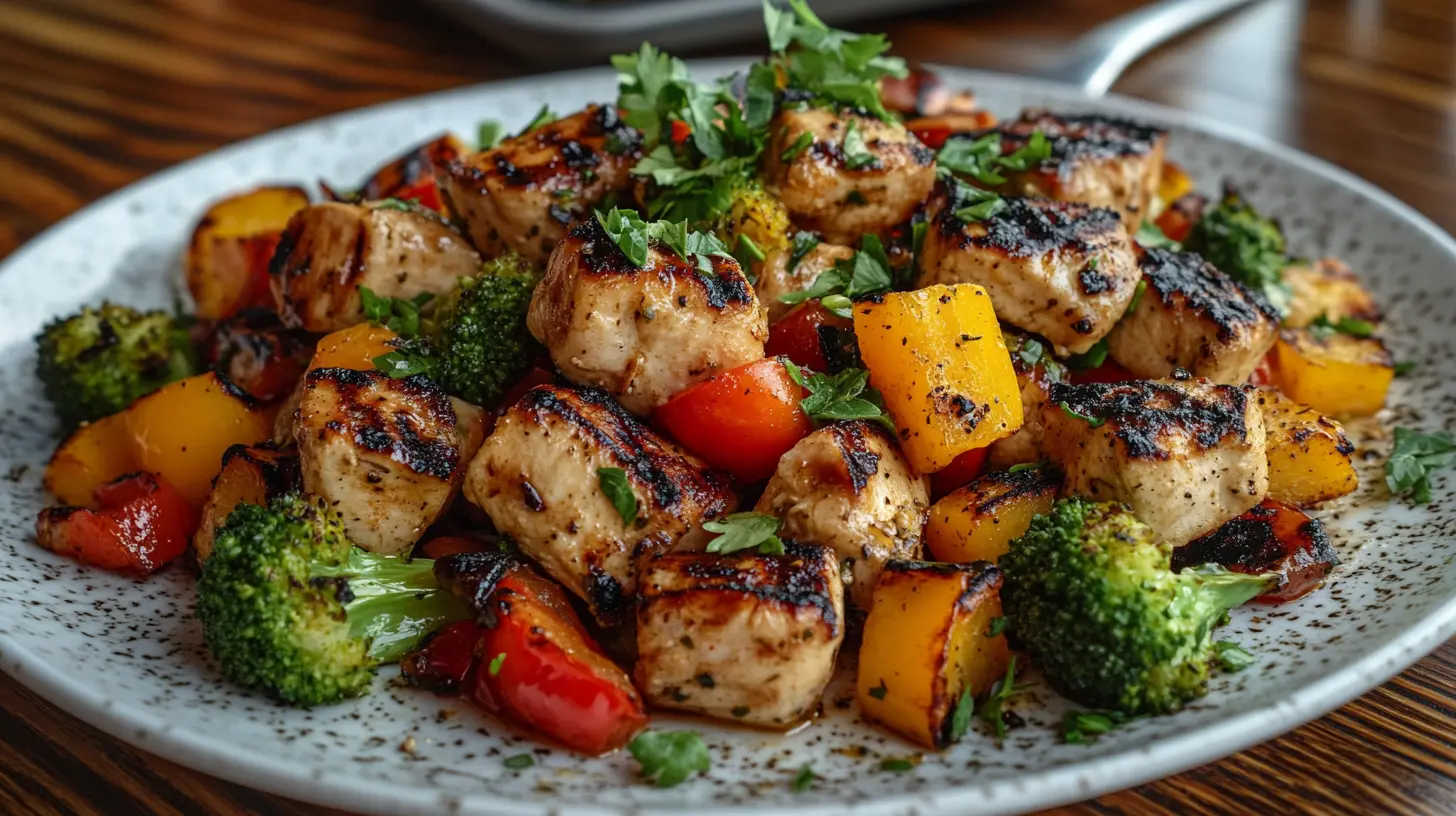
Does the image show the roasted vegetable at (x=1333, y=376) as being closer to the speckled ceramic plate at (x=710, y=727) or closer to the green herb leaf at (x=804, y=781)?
the speckled ceramic plate at (x=710, y=727)

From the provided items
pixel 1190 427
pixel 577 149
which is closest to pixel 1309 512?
pixel 1190 427

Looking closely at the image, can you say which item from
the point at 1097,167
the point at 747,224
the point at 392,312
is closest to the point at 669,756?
the point at 747,224

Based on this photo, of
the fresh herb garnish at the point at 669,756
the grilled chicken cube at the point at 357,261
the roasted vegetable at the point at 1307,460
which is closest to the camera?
the fresh herb garnish at the point at 669,756

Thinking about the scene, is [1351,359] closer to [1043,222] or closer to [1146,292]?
[1146,292]

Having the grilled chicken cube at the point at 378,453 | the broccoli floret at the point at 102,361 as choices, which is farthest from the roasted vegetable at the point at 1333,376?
the broccoli floret at the point at 102,361

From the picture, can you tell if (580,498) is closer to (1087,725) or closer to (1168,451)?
(1087,725)

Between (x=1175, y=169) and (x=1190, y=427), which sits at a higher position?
(x=1175, y=169)

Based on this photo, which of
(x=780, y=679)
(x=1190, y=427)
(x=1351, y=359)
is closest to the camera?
(x=780, y=679)

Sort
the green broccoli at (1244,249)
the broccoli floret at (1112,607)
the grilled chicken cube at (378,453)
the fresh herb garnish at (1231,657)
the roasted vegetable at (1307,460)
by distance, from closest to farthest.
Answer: the broccoli floret at (1112,607)
the fresh herb garnish at (1231,657)
the grilled chicken cube at (378,453)
the roasted vegetable at (1307,460)
the green broccoli at (1244,249)
